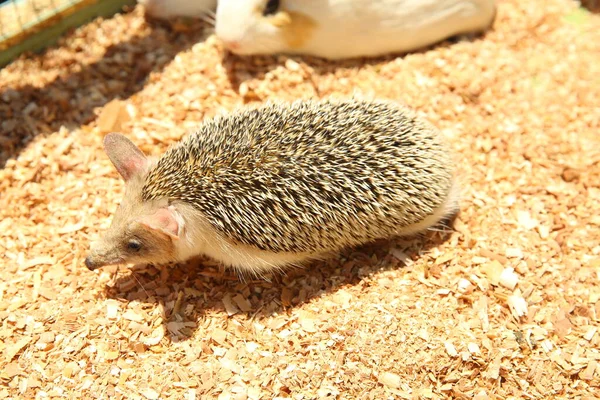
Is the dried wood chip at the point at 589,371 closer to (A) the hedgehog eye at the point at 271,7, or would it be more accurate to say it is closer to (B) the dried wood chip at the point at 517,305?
(B) the dried wood chip at the point at 517,305

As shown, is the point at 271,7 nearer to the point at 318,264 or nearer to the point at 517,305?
the point at 318,264

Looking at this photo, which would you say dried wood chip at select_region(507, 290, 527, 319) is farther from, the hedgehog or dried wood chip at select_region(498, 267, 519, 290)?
the hedgehog

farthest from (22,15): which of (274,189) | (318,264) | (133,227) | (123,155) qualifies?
(318,264)

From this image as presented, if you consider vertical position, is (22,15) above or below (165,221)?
above

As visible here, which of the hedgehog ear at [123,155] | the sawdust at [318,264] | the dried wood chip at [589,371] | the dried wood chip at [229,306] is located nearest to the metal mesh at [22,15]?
the sawdust at [318,264]

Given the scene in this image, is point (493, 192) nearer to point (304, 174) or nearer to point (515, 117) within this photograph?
point (515, 117)

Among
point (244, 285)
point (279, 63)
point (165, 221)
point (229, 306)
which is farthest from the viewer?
point (279, 63)
